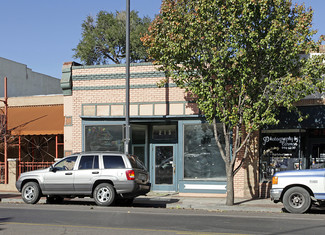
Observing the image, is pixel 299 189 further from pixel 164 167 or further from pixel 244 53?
pixel 164 167

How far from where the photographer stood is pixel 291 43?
13.6 m

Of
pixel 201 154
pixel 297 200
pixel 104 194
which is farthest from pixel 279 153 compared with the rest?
pixel 104 194

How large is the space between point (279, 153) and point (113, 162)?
6.73 metres

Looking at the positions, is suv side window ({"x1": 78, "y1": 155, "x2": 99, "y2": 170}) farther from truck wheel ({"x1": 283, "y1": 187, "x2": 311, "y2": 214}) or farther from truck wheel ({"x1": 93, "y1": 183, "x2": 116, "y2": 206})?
truck wheel ({"x1": 283, "y1": 187, "x2": 311, "y2": 214})

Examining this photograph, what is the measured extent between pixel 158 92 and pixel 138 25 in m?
28.9

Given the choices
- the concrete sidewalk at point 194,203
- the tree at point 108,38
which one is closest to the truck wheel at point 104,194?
the concrete sidewalk at point 194,203

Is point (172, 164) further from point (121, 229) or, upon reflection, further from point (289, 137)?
point (121, 229)

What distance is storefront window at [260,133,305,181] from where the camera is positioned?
16672mm

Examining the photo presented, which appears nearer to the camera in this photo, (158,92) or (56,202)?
(56,202)

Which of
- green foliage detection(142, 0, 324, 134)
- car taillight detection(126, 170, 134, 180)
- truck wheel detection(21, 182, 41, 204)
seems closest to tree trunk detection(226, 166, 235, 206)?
green foliage detection(142, 0, 324, 134)

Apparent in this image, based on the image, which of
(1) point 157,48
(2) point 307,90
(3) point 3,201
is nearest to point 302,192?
(2) point 307,90

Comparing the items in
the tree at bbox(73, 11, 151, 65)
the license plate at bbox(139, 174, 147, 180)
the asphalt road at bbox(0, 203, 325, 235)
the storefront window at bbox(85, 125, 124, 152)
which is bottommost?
the asphalt road at bbox(0, 203, 325, 235)

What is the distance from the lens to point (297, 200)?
1258 cm

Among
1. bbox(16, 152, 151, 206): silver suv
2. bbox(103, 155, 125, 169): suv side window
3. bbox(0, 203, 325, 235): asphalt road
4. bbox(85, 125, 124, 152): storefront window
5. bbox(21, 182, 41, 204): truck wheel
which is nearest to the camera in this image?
bbox(0, 203, 325, 235): asphalt road
